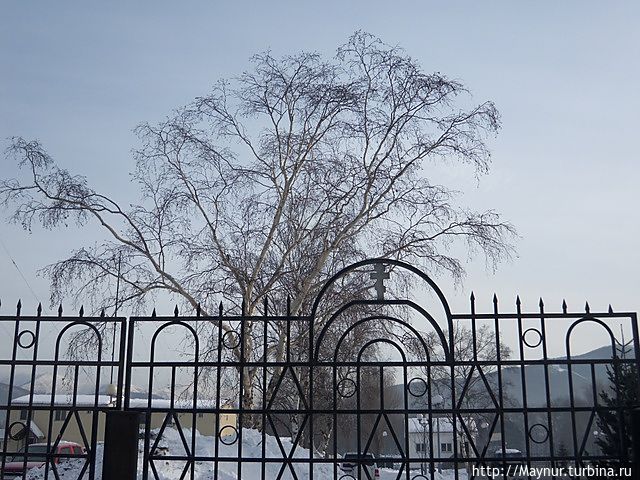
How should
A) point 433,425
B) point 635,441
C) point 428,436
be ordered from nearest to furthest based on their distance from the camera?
point 635,441, point 428,436, point 433,425

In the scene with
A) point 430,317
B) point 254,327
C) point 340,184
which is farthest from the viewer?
point 340,184

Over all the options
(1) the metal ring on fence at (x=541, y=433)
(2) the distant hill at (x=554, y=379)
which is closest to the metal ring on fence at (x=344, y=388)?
(2) the distant hill at (x=554, y=379)

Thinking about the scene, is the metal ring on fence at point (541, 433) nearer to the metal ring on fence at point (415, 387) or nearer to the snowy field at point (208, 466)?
the metal ring on fence at point (415, 387)

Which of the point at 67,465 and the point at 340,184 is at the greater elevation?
the point at 340,184

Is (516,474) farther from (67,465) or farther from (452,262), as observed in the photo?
(452,262)

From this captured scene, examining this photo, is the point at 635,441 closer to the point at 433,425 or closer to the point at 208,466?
the point at 433,425

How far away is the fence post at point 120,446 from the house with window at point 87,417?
0.19m

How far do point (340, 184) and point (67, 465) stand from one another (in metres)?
9.21

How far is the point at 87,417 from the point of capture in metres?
31.4

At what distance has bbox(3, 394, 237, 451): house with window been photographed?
6094mm

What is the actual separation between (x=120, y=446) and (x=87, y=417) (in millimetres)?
27810

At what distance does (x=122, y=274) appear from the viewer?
53.5 feet

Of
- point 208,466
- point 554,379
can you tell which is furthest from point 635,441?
point 208,466

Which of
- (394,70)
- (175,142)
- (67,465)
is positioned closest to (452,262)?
(394,70)
